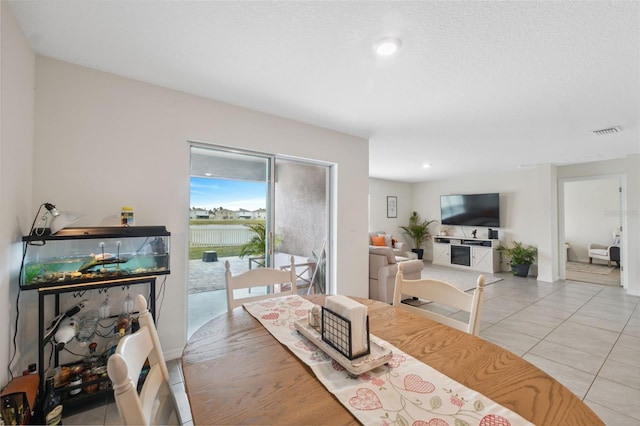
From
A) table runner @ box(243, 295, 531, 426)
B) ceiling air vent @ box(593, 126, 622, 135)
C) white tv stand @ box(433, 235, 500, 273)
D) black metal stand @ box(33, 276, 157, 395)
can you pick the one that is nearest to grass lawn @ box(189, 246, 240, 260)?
black metal stand @ box(33, 276, 157, 395)

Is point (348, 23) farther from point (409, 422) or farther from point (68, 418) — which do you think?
point (68, 418)

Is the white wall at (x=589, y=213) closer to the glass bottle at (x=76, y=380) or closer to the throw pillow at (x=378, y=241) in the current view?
the throw pillow at (x=378, y=241)

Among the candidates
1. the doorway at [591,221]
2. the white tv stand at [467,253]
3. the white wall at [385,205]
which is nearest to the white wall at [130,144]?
the white wall at [385,205]

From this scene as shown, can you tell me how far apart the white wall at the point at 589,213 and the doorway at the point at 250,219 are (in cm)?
755

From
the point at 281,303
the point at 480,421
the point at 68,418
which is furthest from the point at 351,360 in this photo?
the point at 68,418

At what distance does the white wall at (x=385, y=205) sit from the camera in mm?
7625

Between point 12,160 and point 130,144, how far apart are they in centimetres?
74

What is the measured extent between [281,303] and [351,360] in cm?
77

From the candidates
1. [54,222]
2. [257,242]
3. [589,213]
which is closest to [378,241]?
[257,242]

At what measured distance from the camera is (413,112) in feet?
9.70

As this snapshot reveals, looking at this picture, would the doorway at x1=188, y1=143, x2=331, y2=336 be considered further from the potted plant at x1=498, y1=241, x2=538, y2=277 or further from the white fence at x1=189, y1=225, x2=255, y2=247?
the potted plant at x1=498, y1=241, x2=538, y2=277

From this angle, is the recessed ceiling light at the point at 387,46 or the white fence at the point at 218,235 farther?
the white fence at the point at 218,235

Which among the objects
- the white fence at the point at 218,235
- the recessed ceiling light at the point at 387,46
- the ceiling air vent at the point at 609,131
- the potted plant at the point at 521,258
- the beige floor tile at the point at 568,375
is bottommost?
the beige floor tile at the point at 568,375

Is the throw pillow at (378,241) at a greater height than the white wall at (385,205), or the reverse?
the white wall at (385,205)
